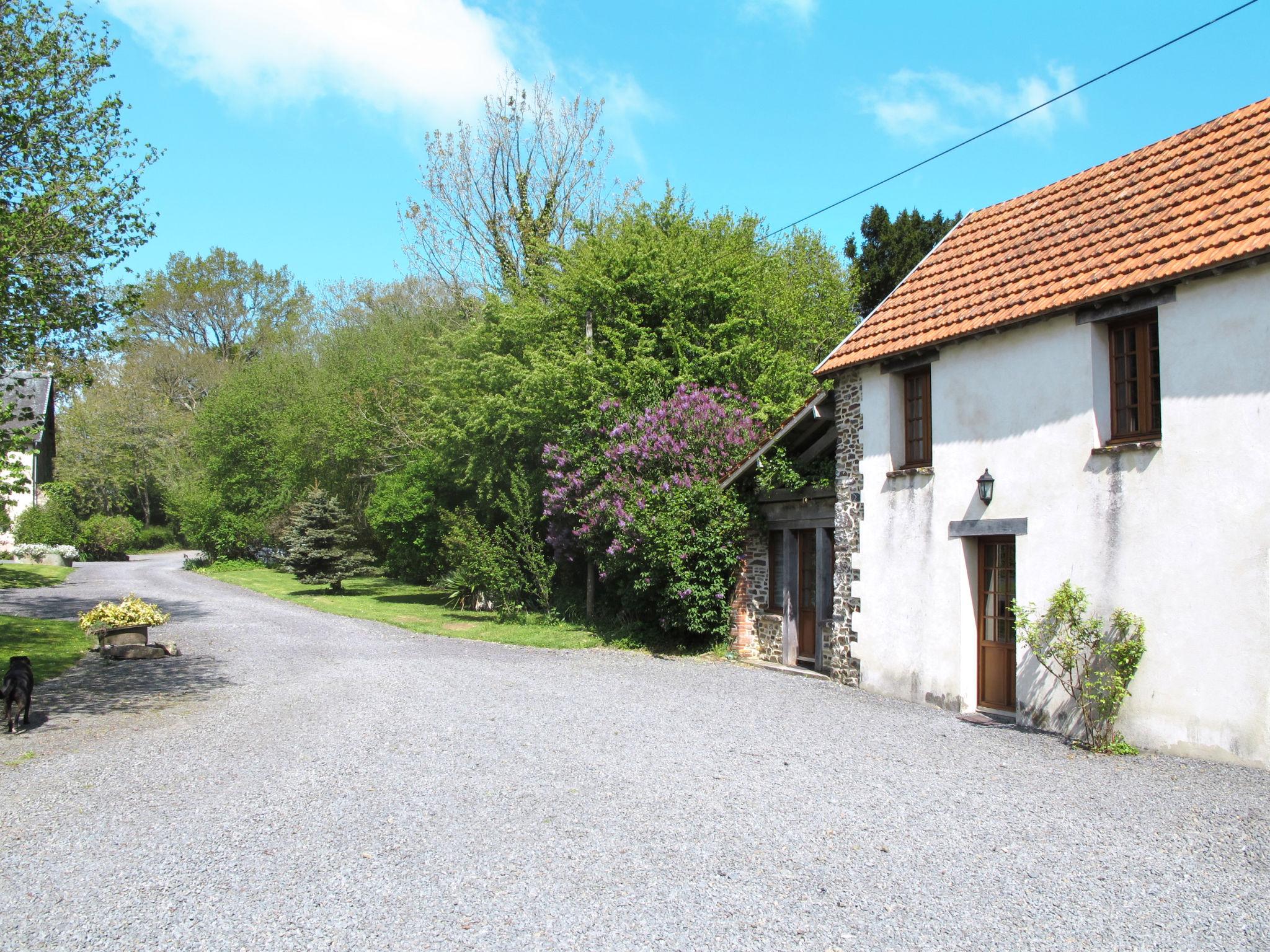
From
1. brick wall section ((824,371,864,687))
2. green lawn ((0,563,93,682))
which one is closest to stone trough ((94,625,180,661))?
green lawn ((0,563,93,682))

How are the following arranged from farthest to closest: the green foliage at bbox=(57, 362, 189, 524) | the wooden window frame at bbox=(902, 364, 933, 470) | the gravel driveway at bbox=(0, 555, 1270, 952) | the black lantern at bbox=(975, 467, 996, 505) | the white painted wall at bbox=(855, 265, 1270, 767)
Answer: the green foliage at bbox=(57, 362, 189, 524) < the wooden window frame at bbox=(902, 364, 933, 470) < the black lantern at bbox=(975, 467, 996, 505) < the white painted wall at bbox=(855, 265, 1270, 767) < the gravel driveway at bbox=(0, 555, 1270, 952)

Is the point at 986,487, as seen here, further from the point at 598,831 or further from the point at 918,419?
the point at 598,831

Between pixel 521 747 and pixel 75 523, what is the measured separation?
1661 inches

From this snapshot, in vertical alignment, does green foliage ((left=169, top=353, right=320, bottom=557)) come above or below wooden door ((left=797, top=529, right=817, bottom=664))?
above

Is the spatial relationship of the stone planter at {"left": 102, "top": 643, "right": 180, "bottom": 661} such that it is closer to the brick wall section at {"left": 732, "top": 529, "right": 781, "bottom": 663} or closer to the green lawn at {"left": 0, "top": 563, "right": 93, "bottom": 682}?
the green lawn at {"left": 0, "top": 563, "right": 93, "bottom": 682}

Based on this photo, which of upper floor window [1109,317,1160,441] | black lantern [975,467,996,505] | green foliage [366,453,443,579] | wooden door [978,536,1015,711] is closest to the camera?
upper floor window [1109,317,1160,441]

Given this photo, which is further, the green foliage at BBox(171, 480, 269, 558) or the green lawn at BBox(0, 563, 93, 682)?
the green foliage at BBox(171, 480, 269, 558)

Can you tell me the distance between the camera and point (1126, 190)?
1076 cm

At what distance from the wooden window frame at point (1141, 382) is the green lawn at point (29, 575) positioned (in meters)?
27.0

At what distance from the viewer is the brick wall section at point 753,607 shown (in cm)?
1583

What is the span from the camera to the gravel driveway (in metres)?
4.52

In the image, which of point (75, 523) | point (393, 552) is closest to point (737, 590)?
point (393, 552)

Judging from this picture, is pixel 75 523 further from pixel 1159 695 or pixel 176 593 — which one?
pixel 1159 695

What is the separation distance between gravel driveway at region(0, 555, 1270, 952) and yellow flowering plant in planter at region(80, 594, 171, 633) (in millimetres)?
3334
